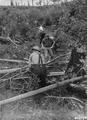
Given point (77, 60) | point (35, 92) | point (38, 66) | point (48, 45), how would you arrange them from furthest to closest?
point (48, 45)
point (77, 60)
point (38, 66)
point (35, 92)

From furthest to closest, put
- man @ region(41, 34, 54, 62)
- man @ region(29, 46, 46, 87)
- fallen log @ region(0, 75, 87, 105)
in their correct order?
1. man @ region(41, 34, 54, 62)
2. man @ region(29, 46, 46, 87)
3. fallen log @ region(0, 75, 87, 105)

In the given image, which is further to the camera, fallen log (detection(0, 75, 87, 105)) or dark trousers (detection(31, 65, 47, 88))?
→ dark trousers (detection(31, 65, 47, 88))

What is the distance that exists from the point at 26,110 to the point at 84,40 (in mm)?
2497

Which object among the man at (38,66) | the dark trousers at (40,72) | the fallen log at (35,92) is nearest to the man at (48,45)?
the man at (38,66)

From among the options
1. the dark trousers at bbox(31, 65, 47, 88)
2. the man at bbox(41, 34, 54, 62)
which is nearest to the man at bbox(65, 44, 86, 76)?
the dark trousers at bbox(31, 65, 47, 88)

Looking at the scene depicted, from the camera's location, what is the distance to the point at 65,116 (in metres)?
2.98

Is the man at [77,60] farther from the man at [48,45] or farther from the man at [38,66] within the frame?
the man at [48,45]

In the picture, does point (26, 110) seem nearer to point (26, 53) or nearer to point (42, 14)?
point (26, 53)

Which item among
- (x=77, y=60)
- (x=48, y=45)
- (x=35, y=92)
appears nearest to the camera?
(x=35, y=92)

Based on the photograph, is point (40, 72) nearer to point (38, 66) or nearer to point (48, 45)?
point (38, 66)

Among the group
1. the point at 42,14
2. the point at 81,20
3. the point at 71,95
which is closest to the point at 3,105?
the point at 71,95

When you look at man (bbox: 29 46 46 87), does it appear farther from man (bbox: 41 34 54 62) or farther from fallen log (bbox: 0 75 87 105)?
man (bbox: 41 34 54 62)

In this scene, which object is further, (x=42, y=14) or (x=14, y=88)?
(x=42, y=14)

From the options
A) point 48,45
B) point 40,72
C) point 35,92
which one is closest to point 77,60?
point 40,72
